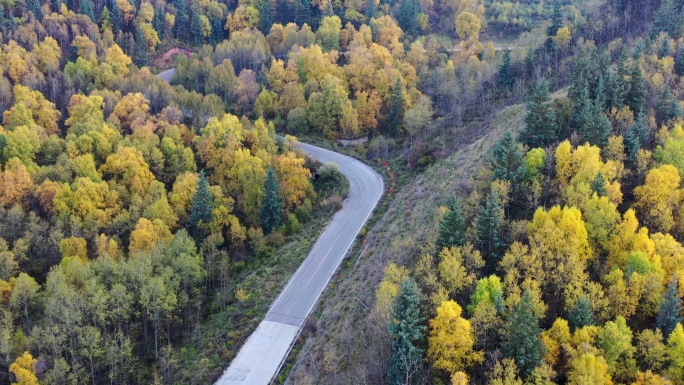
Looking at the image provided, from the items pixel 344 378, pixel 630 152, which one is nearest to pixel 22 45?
pixel 344 378

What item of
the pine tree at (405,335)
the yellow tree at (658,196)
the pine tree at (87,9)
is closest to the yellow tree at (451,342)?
the pine tree at (405,335)

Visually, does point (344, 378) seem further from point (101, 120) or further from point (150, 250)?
point (101, 120)

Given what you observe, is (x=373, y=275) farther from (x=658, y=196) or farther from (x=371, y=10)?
(x=371, y=10)

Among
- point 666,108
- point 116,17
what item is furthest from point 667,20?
point 116,17

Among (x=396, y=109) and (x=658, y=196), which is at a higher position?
(x=658, y=196)

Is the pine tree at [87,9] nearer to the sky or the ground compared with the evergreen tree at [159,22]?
nearer to the sky

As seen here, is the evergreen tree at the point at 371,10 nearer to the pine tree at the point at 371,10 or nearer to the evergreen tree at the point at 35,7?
the pine tree at the point at 371,10
